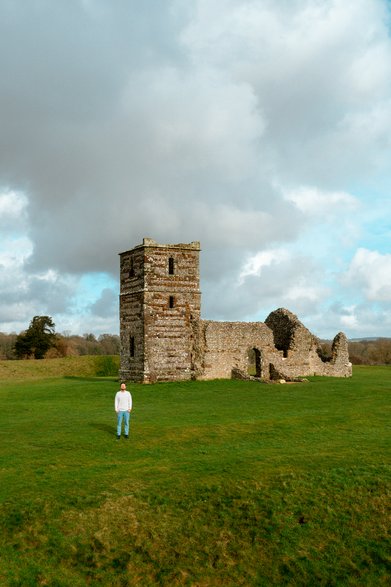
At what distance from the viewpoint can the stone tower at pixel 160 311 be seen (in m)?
36.8

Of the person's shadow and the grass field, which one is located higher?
the person's shadow

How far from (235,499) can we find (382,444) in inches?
218

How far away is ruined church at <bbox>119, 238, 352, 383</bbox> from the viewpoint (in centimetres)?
3684

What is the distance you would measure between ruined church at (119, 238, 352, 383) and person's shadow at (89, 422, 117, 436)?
15.1 metres

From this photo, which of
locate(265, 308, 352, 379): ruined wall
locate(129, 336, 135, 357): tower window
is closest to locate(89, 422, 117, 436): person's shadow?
locate(129, 336, 135, 357): tower window

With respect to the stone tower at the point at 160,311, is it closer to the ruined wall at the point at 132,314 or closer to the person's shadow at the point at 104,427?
the ruined wall at the point at 132,314

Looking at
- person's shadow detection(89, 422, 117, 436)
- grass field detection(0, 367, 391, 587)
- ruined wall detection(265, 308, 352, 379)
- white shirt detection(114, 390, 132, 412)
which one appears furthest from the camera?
ruined wall detection(265, 308, 352, 379)

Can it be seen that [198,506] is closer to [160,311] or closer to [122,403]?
[122,403]

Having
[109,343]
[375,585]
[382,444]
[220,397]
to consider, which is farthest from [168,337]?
[109,343]

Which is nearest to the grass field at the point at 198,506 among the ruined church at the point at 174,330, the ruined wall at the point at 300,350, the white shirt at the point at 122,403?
the white shirt at the point at 122,403

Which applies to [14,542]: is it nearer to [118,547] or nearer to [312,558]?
[118,547]

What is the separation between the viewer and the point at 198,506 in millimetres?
12828

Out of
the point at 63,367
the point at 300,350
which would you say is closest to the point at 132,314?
the point at 300,350

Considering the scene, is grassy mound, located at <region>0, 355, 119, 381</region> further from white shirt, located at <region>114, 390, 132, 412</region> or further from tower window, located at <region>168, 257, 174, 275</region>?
white shirt, located at <region>114, 390, 132, 412</region>
